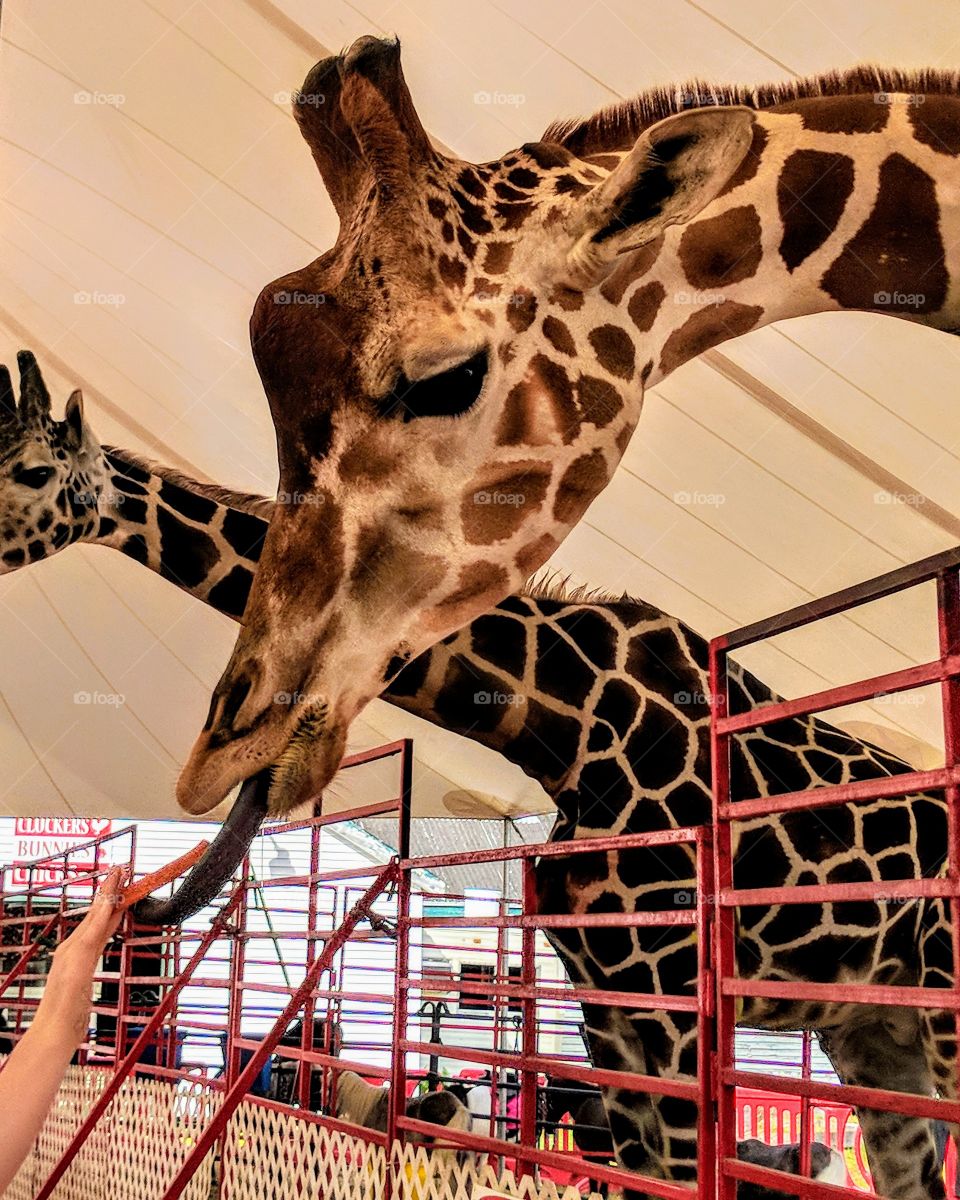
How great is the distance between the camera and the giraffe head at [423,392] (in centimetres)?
159

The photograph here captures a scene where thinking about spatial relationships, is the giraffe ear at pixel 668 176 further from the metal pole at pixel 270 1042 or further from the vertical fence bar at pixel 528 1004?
the metal pole at pixel 270 1042

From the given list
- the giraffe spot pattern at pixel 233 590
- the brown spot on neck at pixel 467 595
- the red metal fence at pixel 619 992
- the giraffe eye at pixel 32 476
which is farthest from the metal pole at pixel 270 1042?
the giraffe eye at pixel 32 476

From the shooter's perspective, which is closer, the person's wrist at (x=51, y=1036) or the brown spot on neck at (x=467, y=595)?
the person's wrist at (x=51, y=1036)

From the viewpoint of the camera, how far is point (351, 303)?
1693 millimetres

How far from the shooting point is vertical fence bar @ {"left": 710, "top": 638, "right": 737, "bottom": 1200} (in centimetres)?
151

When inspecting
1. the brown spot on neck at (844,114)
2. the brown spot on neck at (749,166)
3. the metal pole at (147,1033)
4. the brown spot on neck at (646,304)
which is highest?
the brown spot on neck at (844,114)

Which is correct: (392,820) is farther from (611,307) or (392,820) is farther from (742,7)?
(611,307)

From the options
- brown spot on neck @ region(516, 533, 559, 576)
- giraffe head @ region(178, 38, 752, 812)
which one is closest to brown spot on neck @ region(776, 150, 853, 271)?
Answer: giraffe head @ region(178, 38, 752, 812)

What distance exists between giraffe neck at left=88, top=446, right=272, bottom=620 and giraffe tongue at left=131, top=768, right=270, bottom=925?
5.55ft

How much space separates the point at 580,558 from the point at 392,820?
3.12 m

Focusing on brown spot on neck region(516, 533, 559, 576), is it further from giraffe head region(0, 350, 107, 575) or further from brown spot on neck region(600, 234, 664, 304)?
giraffe head region(0, 350, 107, 575)

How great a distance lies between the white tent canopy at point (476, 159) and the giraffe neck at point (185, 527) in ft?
4.46

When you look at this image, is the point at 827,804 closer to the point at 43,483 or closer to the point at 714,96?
the point at 714,96

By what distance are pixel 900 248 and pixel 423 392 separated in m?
0.60
